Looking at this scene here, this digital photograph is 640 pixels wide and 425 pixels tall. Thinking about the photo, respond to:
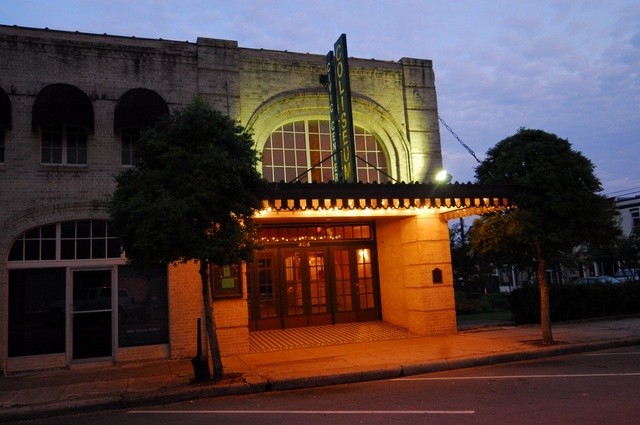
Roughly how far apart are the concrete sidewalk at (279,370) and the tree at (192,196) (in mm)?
1002

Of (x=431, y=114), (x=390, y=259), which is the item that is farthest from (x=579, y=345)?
(x=431, y=114)

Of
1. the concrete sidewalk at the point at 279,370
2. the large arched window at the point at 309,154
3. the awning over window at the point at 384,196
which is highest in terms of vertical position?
the large arched window at the point at 309,154

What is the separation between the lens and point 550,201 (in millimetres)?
11320

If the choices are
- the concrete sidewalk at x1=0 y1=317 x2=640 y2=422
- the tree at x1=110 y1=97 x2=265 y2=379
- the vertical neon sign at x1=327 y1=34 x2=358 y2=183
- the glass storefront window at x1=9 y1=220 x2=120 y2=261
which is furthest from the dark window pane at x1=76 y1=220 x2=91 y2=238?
the vertical neon sign at x1=327 y1=34 x2=358 y2=183

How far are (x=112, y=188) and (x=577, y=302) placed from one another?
540 inches

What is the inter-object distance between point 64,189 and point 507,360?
1025 cm

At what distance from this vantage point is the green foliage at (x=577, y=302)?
15625 mm

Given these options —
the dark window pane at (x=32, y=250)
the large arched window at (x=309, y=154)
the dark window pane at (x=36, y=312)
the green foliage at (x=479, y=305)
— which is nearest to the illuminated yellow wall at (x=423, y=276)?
the large arched window at (x=309, y=154)

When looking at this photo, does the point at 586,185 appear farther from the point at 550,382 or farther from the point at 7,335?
the point at 7,335

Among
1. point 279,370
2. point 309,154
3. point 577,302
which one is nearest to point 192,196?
point 279,370

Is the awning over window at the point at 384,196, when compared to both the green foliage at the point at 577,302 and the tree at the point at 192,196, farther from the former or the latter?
the green foliage at the point at 577,302

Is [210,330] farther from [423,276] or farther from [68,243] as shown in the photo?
[423,276]

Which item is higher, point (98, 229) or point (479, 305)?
point (98, 229)

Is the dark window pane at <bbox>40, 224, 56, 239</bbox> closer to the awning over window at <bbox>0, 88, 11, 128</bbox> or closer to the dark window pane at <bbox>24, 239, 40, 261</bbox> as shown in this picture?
the dark window pane at <bbox>24, 239, 40, 261</bbox>
